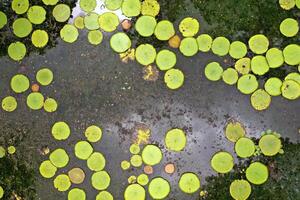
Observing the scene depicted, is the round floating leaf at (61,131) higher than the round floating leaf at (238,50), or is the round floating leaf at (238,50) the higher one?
the round floating leaf at (238,50)

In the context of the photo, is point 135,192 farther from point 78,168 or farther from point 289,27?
point 289,27

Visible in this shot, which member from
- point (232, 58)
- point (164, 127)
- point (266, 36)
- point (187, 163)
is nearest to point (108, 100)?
point (164, 127)

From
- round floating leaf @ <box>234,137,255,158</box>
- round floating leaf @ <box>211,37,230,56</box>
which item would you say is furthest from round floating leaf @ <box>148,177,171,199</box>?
round floating leaf @ <box>211,37,230,56</box>

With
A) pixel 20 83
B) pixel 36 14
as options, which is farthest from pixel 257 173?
pixel 36 14

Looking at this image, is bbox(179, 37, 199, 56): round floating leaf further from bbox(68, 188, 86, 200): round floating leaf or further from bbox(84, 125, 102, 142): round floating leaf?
bbox(68, 188, 86, 200): round floating leaf

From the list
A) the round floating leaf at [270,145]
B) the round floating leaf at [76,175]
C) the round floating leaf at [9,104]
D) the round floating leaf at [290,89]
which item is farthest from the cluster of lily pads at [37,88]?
the round floating leaf at [290,89]

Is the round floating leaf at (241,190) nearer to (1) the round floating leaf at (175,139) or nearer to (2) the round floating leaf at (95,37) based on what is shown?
(1) the round floating leaf at (175,139)
